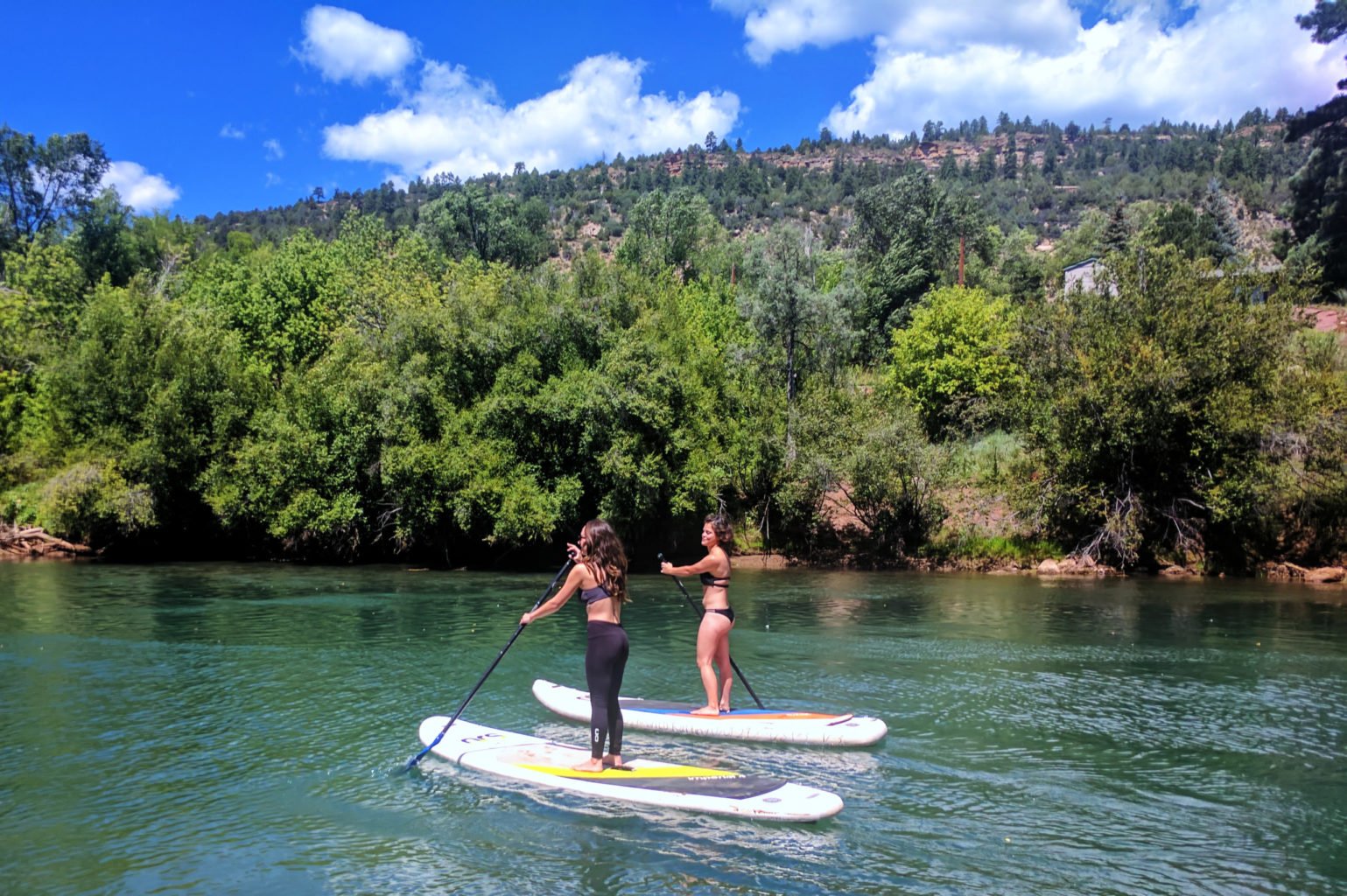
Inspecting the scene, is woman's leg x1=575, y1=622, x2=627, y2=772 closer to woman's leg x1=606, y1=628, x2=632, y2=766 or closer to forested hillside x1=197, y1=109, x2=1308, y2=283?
woman's leg x1=606, y1=628, x2=632, y2=766

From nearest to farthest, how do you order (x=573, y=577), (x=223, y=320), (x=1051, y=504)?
1. (x=573, y=577)
2. (x=1051, y=504)
3. (x=223, y=320)

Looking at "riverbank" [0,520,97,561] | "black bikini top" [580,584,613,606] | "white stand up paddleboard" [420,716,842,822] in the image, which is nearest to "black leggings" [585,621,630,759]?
"black bikini top" [580,584,613,606]

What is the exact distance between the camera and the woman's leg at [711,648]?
36.5 ft

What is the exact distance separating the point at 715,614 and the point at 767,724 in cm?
150

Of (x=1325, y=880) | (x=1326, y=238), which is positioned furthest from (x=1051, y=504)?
(x=1326, y=238)

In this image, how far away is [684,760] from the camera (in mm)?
10133

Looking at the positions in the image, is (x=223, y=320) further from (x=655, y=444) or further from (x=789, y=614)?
(x=789, y=614)

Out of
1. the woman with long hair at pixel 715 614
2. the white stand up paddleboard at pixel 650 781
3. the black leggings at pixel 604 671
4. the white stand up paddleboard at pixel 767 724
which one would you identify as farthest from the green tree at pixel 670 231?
the black leggings at pixel 604 671

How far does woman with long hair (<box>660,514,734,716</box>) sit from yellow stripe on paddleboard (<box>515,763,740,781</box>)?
81.3 inches

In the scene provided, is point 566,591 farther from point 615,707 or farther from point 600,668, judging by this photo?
point 615,707

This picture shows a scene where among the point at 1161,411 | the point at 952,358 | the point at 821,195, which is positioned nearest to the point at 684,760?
the point at 1161,411

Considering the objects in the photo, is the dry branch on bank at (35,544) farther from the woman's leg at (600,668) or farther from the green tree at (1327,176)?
the green tree at (1327,176)

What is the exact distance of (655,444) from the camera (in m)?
32.5

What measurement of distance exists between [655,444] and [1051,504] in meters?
14.6
